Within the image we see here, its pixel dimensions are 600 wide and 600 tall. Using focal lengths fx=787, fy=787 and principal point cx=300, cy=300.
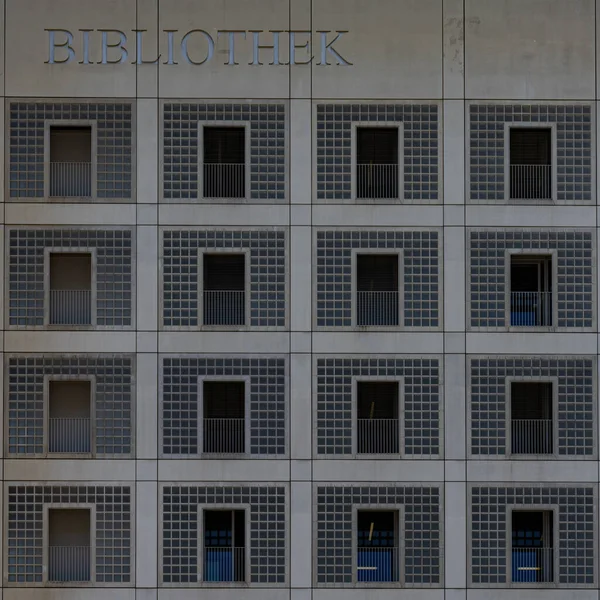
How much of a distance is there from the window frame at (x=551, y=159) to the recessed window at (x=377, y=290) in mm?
3117

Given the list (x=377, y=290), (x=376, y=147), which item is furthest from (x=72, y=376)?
(x=376, y=147)

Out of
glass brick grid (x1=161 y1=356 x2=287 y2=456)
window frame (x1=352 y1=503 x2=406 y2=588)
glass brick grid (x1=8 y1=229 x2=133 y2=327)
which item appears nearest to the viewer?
window frame (x1=352 y1=503 x2=406 y2=588)

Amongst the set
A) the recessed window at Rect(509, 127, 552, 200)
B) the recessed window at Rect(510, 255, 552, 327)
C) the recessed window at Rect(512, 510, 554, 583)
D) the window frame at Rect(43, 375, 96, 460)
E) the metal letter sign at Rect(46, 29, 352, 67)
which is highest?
the metal letter sign at Rect(46, 29, 352, 67)

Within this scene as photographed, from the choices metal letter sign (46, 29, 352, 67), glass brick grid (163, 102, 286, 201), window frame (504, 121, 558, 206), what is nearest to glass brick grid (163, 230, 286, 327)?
glass brick grid (163, 102, 286, 201)

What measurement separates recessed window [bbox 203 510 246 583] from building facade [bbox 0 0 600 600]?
0.17 ft

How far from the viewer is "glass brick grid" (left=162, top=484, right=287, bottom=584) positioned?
725 inches

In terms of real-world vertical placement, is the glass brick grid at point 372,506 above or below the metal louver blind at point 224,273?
below

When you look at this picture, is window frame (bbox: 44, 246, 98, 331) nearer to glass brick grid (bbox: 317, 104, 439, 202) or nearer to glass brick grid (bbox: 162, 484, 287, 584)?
glass brick grid (bbox: 162, 484, 287, 584)

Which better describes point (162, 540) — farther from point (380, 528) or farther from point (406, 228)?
point (406, 228)

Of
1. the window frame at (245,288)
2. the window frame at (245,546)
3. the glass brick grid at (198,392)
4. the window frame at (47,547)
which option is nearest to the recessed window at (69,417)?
the window frame at (47,547)

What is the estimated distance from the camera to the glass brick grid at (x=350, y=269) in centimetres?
1859

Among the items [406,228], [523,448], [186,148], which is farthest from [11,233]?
[523,448]

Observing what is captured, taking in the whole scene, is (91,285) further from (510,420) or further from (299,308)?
(510,420)

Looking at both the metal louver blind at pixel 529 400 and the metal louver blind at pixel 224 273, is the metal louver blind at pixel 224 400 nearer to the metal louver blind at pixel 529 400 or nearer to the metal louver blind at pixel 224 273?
the metal louver blind at pixel 224 273
